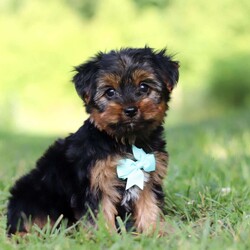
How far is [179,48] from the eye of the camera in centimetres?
2539

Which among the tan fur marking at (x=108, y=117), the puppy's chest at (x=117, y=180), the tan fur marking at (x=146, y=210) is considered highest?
the tan fur marking at (x=108, y=117)

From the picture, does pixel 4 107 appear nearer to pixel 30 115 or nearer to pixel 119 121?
pixel 30 115

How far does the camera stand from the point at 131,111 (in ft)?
16.5

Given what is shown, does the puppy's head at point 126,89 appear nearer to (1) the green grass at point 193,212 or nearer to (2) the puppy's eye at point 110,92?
(2) the puppy's eye at point 110,92

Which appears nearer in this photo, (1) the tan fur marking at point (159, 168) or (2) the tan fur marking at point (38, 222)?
(2) the tan fur marking at point (38, 222)

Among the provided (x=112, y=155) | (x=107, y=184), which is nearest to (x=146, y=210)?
(x=107, y=184)

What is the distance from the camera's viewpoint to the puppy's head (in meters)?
5.09

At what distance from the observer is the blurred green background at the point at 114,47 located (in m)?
25.2

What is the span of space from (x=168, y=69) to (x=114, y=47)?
2097cm

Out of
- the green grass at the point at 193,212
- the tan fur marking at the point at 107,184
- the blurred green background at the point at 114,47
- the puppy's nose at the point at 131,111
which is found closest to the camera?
the green grass at the point at 193,212

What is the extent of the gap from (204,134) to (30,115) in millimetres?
16170

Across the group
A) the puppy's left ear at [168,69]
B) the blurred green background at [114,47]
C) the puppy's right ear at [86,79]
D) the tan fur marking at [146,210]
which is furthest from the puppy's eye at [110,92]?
the blurred green background at [114,47]

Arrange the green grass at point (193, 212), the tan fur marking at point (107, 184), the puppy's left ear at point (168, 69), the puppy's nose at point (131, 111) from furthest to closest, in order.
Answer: the puppy's left ear at point (168, 69), the tan fur marking at point (107, 184), the puppy's nose at point (131, 111), the green grass at point (193, 212)

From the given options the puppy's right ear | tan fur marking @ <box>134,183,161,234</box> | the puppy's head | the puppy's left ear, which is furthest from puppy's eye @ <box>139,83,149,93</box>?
tan fur marking @ <box>134,183,161,234</box>
